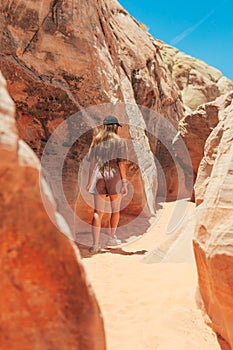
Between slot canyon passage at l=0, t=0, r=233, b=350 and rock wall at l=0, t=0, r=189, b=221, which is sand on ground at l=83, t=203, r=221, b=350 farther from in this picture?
rock wall at l=0, t=0, r=189, b=221

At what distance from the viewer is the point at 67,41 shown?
5949 mm

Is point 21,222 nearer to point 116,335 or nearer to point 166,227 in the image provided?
point 116,335

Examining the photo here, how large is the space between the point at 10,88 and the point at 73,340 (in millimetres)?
5123

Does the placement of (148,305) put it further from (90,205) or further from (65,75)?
(65,75)

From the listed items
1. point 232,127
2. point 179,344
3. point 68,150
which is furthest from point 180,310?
point 68,150

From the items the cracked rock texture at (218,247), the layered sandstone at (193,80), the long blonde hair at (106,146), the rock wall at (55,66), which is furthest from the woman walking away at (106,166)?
the layered sandstone at (193,80)

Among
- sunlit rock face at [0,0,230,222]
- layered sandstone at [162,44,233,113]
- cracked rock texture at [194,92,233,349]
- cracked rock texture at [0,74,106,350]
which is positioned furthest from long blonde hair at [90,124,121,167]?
layered sandstone at [162,44,233,113]

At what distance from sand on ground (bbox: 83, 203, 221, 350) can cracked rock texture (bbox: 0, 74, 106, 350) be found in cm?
65

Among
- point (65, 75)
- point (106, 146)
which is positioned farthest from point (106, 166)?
point (65, 75)

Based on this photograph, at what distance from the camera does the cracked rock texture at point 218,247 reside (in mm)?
2264

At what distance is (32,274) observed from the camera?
119cm

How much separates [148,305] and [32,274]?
1.92 meters

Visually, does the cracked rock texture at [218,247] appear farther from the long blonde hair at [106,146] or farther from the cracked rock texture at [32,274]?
the long blonde hair at [106,146]

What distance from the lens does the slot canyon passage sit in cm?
118
